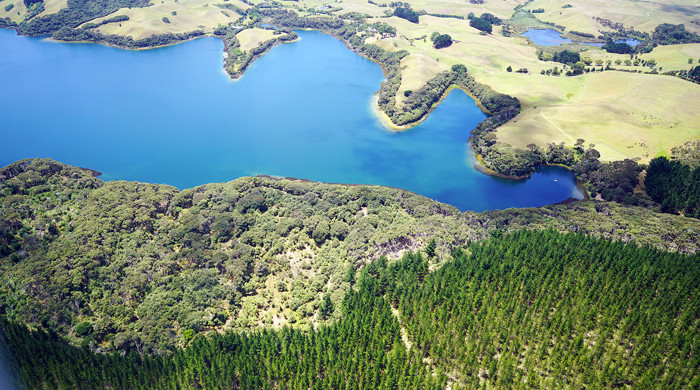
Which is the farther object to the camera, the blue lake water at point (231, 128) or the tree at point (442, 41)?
the tree at point (442, 41)

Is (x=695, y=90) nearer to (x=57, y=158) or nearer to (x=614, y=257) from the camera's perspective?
(x=614, y=257)

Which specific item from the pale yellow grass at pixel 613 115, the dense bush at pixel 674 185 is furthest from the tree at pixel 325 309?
the pale yellow grass at pixel 613 115

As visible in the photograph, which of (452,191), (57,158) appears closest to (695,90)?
(452,191)

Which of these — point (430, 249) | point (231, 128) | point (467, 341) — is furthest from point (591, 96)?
point (467, 341)

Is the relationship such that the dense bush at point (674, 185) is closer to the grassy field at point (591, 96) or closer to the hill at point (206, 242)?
the hill at point (206, 242)

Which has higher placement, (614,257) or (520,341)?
(614,257)

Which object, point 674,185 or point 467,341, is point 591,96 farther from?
point 467,341

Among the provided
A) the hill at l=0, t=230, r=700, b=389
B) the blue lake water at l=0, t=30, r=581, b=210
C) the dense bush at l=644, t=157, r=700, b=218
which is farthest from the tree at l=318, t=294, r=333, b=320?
Answer: the dense bush at l=644, t=157, r=700, b=218
